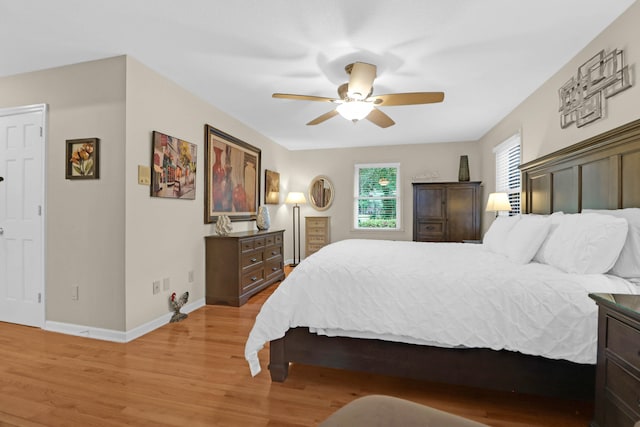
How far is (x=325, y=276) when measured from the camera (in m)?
2.03

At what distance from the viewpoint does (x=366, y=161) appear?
642cm

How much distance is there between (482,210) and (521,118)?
198cm

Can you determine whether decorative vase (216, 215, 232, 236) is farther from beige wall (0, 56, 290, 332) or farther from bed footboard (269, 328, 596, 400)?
bed footboard (269, 328, 596, 400)

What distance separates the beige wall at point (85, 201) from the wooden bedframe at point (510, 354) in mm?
1813

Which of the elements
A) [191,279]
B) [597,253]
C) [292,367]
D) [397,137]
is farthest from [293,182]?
[597,253]

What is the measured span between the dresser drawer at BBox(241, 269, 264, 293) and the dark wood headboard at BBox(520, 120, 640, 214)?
348cm

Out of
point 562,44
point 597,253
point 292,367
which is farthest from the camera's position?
point 562,44

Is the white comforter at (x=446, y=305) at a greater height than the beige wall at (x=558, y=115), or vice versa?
the beige wall at (x=558, y=115)

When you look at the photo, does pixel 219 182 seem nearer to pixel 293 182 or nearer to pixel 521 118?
pixel 293 182

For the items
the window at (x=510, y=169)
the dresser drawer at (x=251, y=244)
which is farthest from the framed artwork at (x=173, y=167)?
the window at (x=510, y=169)

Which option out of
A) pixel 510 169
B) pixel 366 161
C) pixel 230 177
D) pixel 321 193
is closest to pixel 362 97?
pixel 230 177

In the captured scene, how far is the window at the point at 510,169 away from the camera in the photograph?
4109 millimetres

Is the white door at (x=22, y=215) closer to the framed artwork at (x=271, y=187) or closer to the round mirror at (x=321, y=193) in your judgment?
the framed artwork at (x=271, y=187)

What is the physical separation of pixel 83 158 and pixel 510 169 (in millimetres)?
5197
